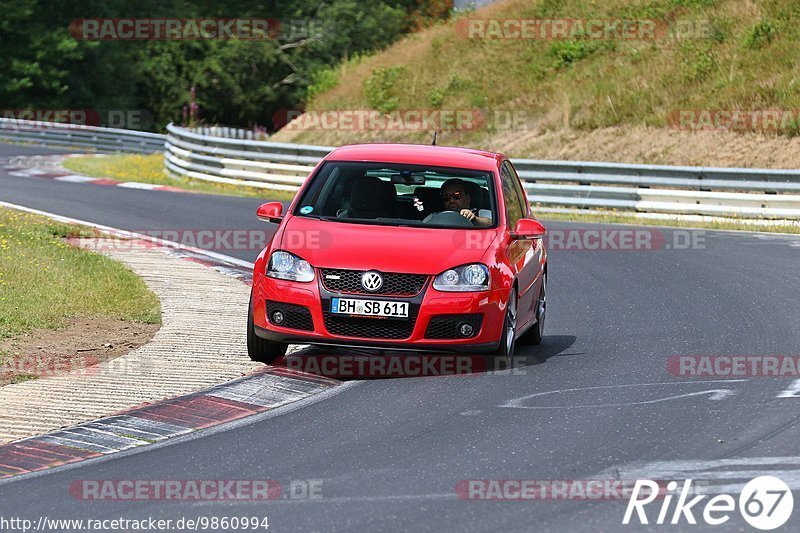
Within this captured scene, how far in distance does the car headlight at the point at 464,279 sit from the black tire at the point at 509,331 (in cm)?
32

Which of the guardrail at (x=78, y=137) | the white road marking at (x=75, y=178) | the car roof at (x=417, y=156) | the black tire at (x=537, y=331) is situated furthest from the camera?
the guardrail at (x=78, y=137)

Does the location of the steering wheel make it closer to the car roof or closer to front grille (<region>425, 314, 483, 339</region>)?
the car roof

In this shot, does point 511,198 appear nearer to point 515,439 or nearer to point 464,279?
point 464,279

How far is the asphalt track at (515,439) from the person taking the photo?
657 centimetres

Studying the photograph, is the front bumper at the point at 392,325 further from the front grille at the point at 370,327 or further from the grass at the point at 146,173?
the grass at the point at 146,173

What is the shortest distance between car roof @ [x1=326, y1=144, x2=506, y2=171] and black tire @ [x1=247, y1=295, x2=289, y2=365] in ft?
5.80

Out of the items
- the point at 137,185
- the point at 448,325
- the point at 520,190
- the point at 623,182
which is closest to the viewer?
the point at 448,325

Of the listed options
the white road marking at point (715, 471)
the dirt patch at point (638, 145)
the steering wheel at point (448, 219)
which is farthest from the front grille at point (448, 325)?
the dirt patch at point (638, 145)

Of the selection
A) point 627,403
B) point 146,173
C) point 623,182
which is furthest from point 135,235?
point 146,173

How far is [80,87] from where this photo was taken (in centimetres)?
5816

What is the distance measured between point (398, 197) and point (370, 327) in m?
1.62

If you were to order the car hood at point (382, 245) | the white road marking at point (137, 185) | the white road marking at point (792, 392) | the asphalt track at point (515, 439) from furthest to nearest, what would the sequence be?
the white road marking at point (137, 185) → the car hood at point (382, 245) → the white road marking at point (792, 392) → the asphalt track at point (515, 439)

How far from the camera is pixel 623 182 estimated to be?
24.6m

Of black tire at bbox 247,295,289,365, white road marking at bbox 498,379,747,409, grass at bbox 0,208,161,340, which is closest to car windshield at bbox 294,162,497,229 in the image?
black tire at bbox 247,295,289,365
